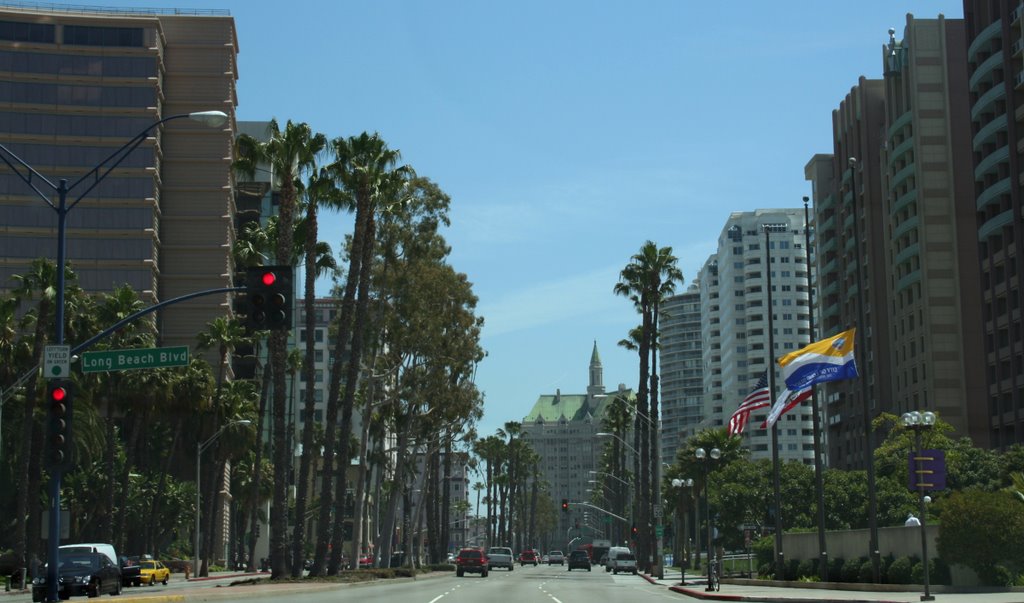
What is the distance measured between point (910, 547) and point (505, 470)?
492 ft

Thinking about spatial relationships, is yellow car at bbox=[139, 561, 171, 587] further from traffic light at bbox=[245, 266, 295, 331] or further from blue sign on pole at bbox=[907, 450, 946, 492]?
blue sign on pole at bbox=[907, 450, 946, 492]

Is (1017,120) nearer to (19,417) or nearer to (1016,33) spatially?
(1016,33)

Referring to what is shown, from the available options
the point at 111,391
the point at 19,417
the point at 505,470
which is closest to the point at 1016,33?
the point at 111,391

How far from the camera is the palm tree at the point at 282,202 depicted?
51.3m

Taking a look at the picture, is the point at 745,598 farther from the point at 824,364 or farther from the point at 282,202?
the point at 282,202

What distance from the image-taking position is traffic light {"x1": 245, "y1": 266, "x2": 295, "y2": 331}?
27.2 m

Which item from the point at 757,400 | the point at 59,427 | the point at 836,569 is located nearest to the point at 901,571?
the point at 836,569

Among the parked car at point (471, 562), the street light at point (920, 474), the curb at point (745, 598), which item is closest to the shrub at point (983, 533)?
the street light at point (920, 474)

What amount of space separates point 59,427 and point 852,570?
88.9ft

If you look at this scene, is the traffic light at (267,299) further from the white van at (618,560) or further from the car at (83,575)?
the white van at (618,560)

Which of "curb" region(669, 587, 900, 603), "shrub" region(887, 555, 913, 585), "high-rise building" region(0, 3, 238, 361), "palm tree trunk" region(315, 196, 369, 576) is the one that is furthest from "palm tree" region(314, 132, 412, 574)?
"high-rise building" region(0, 3, 238, 361)

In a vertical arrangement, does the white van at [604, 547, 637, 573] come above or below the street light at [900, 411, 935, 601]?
below

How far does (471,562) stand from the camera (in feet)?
251

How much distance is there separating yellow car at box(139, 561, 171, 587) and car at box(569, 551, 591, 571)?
147 ft
